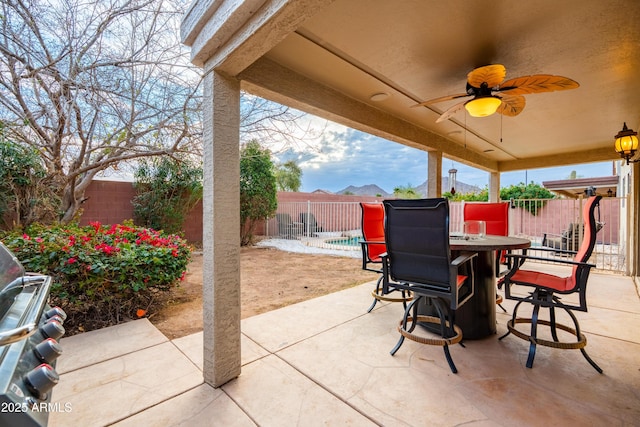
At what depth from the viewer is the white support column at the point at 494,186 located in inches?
283

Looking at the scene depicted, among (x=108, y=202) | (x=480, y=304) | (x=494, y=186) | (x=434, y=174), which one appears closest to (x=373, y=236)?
(x=480, y=304)

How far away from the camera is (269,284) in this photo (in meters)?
4.61

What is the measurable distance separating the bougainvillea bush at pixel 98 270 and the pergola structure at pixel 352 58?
4.54ft

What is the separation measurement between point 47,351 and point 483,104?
126 inches

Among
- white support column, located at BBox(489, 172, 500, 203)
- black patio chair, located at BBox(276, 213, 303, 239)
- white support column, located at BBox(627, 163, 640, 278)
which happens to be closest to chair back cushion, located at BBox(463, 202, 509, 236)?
white support column, located at BBox(627, 163, 640, 278)

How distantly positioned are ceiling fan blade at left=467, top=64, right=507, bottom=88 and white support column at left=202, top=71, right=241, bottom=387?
197 cm

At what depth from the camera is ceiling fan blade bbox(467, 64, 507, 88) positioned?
2.27 metres

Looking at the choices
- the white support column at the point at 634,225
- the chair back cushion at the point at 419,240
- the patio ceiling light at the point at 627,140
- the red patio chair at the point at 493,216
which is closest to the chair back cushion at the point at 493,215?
the red patio chair at the point at 493,216

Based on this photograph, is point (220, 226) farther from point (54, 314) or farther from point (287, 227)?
point (287, 227)

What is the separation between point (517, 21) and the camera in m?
1.92

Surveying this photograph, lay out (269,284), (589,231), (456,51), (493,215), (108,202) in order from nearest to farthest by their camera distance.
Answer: (589,231) < (456,51) < (493,215) < (269,284) < (108,202)

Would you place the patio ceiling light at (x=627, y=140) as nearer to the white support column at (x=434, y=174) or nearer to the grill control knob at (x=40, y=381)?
the white support column at (x=434, y=174)

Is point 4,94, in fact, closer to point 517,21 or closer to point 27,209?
point 27,209

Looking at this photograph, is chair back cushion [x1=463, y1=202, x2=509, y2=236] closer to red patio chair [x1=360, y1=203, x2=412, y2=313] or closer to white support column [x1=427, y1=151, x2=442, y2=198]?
white support column [x1=427, y1=151, x2=442, y2=198]
